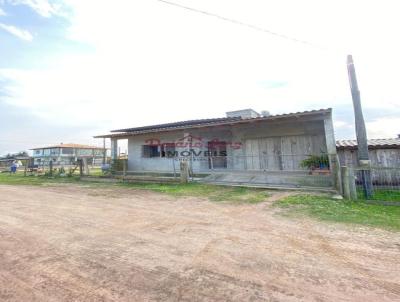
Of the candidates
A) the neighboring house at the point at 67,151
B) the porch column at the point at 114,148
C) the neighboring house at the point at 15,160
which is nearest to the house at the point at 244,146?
the porch column at the point at 114,148

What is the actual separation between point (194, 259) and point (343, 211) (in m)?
4.44

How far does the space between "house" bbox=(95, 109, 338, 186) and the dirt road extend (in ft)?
17.3

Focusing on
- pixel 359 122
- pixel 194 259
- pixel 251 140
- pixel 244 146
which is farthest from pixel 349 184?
pixel 244 146

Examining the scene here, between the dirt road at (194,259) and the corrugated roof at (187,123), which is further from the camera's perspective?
the corrugated roof at (187,123)

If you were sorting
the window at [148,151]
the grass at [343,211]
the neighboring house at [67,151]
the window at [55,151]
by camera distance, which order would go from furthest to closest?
the window at [55,151], the neighboring house at [67,151], the window at [148,151], the grass at [343,211]

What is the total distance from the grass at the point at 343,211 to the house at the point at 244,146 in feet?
6.05

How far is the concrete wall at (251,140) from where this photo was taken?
40.4ft

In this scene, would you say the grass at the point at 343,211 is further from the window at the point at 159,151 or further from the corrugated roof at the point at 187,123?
the window at the point at 159,151

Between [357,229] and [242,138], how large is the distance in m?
10.0

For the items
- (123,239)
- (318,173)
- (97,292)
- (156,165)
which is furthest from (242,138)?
(97,292)

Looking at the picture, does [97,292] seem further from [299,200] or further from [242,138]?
[242,138]

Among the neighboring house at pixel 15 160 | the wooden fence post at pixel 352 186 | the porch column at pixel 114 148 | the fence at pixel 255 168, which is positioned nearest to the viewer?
the wooden fence post at pixel 352 186

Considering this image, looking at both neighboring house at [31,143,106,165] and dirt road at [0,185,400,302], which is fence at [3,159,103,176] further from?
neighboring house at [31,143,106,165]

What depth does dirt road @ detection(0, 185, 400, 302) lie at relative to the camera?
2434 mm
